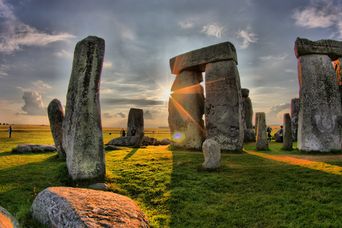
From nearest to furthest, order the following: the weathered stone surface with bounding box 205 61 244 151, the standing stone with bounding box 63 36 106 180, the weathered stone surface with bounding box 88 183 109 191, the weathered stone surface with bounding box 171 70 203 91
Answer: the weathered stone surface with bounding box 88 183 109 191 → the standing stone with bounding box 63 36 106 180 → the weathered stone surface with bounding box 205 61 244 151 → the weathered stone surface with bounding box 171 70 203 91

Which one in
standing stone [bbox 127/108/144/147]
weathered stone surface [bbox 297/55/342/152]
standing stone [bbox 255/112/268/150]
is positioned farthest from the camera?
standing stone [bbox 127/108/144/147]

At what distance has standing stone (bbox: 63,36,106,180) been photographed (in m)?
7.96

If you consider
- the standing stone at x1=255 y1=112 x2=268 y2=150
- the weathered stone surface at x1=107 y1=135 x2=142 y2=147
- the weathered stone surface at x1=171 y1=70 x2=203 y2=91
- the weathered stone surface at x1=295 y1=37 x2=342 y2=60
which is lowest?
the weathered stone surface at x1=107 y1=135 x2=142 y2=147

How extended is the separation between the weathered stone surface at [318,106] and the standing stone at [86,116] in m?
10.3

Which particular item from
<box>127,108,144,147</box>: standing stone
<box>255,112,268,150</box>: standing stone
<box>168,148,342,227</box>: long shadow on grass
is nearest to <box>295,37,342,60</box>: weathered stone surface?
<box>255,112,268,150</box>: standing stone

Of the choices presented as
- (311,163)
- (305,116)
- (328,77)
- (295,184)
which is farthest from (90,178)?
(328,77)

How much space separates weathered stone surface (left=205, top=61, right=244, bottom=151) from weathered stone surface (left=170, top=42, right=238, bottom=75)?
1.24ft

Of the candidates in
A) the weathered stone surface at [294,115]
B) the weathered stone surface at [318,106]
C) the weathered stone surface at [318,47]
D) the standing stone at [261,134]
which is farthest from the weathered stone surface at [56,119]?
the weathered stone surface at [294,115]

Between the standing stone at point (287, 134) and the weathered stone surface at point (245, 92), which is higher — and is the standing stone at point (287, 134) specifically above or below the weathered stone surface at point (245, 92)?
below

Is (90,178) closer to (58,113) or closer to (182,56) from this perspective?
(58,113)

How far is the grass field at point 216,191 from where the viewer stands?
5.82 metres

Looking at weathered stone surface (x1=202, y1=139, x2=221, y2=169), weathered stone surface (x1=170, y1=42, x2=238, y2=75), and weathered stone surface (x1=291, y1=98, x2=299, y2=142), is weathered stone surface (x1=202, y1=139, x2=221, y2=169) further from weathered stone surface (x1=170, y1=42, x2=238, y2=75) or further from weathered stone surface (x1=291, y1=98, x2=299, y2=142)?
weathered stone surface (x1=291, y1=98, x2=299, y2=142)

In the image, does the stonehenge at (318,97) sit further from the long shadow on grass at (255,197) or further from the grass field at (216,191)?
the long shadow on grass at (255,197)

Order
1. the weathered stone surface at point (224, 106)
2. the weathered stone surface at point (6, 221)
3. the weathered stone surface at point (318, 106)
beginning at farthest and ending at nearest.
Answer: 1. the weathered stone surface at point (224, 106)
2. the weathered stone surface at point (318, 106)
3. the weathered stone surface at point (6, 221)
